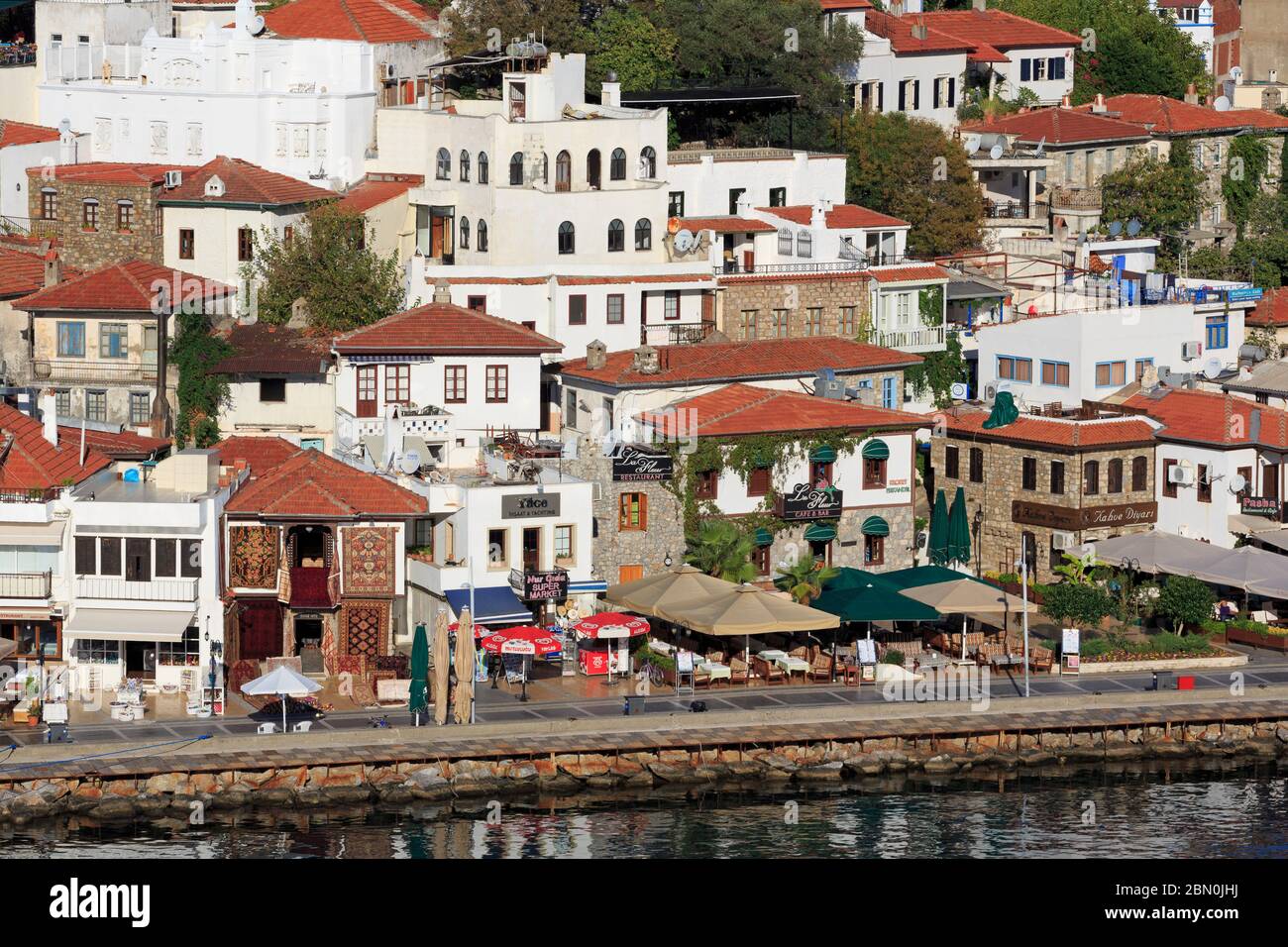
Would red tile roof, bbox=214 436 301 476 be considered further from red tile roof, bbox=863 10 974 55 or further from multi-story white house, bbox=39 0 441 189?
red tile roof, bbox=863 10 974 55

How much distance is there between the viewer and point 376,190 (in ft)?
300

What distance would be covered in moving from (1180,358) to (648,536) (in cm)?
2163

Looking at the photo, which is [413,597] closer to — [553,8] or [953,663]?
[953,663]

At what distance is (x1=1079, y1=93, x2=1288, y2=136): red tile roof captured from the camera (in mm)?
115312

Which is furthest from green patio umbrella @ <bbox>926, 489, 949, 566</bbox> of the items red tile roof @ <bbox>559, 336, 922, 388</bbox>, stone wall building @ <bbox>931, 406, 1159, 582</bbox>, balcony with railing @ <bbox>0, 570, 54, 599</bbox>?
balcony with railing @ <bbox>0, 570, 54, 599</bbox>

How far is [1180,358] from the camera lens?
88000mm

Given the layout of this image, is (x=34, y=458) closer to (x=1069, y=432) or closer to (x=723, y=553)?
(x=723, y=553)

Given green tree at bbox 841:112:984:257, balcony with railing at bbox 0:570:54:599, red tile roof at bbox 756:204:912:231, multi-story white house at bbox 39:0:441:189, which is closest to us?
balcony with railing at bbox 0:570:54:599

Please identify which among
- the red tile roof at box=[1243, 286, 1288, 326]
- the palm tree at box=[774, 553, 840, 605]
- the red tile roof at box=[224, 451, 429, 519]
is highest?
the red tile roof at box=[1243, 286, 1288, 326]

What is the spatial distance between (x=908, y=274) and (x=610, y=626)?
78.6 ft

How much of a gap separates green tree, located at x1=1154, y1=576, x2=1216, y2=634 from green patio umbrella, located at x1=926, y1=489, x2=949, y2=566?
680 cm

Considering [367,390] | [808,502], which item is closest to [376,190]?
[367,390]

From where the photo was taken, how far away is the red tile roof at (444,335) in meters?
78.7

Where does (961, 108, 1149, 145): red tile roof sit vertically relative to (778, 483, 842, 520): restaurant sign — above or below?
above
